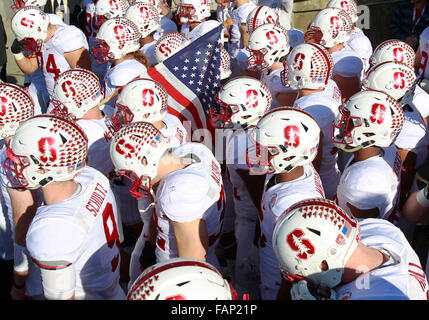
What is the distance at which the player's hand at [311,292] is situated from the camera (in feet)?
7.57

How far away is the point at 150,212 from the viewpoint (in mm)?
4051

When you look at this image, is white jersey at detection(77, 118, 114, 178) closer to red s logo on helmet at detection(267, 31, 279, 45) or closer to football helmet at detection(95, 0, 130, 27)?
red s logo on helmet at detection(267, 31, 279, 45)

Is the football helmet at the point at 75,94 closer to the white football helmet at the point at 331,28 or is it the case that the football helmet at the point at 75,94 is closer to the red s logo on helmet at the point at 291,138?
the red s logo on helmet at the point at 291,138

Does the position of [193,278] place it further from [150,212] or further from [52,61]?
[52,61]

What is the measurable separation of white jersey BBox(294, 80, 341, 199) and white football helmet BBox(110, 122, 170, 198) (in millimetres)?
2243

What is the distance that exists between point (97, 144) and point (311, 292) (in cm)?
304

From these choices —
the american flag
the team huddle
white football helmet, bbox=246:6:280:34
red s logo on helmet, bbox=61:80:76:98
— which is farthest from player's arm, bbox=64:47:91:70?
white football helmet, bbox=246:6:280:34

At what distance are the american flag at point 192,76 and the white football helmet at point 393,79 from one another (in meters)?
2.16

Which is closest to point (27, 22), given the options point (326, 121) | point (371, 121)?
point (326, 121)

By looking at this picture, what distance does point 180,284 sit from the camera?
77.5 inches

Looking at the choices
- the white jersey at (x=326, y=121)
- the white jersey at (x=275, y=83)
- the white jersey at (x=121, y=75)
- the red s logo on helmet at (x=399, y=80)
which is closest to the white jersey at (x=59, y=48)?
the white jersey at (x=121, y=75)

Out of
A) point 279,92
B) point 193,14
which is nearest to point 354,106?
point 279,92

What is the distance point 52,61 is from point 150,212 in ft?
12.7

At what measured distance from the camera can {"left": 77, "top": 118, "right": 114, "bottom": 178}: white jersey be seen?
4.45 metres
